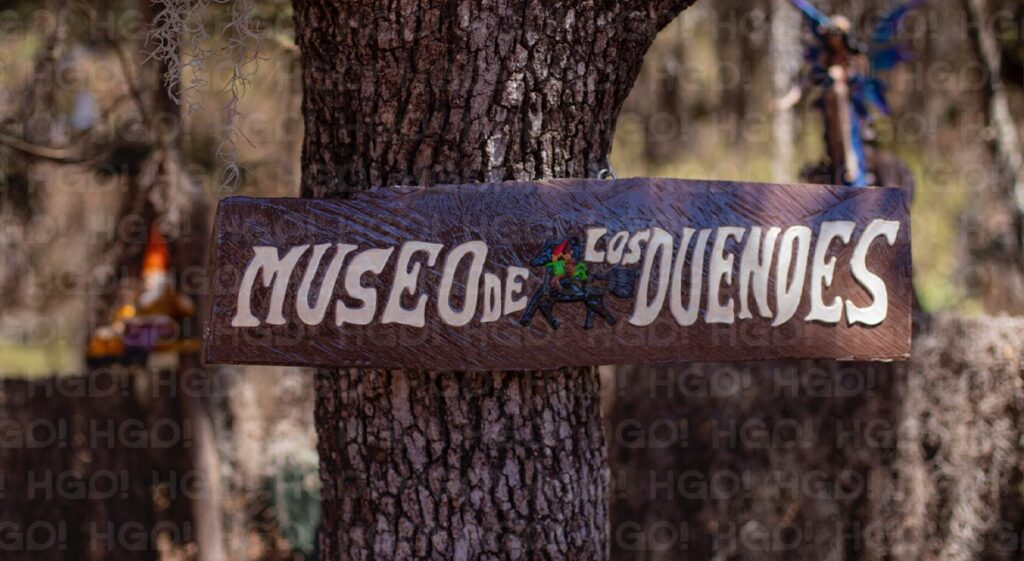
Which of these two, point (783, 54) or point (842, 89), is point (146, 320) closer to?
point (842, 89)

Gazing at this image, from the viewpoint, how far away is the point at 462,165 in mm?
2299

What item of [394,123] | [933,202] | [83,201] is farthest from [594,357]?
[933,202]

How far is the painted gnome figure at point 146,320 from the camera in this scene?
4.29 m

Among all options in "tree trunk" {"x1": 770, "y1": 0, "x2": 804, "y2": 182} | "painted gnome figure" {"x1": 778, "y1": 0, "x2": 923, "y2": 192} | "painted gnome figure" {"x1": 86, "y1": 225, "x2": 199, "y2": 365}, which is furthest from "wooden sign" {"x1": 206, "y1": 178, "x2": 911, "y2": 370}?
"tree trunk" {"x1": 770, "y1": 0, "x2": 804, "y2": 182}

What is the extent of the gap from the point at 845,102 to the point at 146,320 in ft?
10.8

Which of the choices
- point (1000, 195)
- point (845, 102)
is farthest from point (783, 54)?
point (845, 102)

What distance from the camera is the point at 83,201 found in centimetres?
739

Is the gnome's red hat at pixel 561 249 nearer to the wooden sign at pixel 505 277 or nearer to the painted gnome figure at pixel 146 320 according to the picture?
the wooden sign at pixel 505 277

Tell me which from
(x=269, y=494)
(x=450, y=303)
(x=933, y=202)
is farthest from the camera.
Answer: (x=933, y=202)

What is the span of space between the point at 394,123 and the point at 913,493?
3.02m

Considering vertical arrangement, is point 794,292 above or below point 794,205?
below

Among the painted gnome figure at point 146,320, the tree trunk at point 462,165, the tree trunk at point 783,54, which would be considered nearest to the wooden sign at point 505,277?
the tree trunk at point 462,165

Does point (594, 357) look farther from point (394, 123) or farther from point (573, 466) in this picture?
point (394, 123)

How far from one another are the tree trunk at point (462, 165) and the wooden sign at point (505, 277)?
118 millimetres
